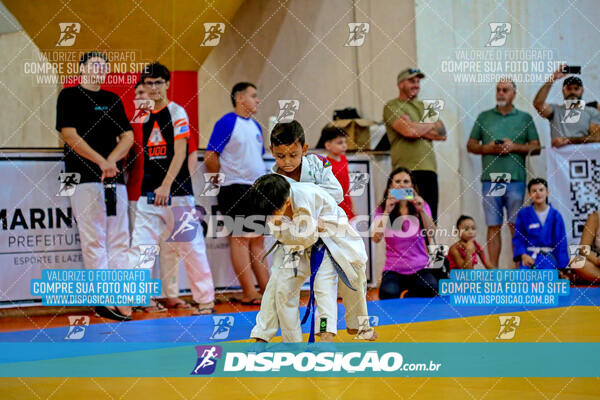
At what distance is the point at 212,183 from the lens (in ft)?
22.0

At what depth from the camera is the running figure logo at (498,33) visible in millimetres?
8586

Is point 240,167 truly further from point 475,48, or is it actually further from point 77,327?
point 475,48

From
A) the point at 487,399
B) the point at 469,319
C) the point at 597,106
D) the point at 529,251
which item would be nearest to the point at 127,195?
the point at 469,319

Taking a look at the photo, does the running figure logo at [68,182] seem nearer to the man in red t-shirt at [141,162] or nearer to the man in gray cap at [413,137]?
the man in red t-shirt at [141,162]

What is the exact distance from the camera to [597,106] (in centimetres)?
794

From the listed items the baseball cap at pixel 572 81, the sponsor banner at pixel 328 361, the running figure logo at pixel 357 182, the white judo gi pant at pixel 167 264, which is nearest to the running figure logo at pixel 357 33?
the running figure logo at pixel 357 182

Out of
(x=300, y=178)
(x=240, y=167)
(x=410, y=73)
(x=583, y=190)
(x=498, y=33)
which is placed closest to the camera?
(x=300, y=178)

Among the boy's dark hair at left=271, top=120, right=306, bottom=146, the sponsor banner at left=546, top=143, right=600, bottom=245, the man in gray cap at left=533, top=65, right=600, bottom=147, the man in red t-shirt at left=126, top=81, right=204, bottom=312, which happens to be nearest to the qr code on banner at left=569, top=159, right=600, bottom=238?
the sponsor banner at left=546, top=143, right=600, bottom=245

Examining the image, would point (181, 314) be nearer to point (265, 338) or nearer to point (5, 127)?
point (265, 338)

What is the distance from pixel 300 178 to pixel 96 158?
2.35m

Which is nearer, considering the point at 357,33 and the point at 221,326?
the point at 221,326

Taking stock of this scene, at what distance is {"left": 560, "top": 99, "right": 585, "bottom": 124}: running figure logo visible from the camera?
771 centimetres

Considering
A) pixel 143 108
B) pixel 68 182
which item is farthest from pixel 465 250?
pixel 68 182

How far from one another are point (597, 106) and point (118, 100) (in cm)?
482
